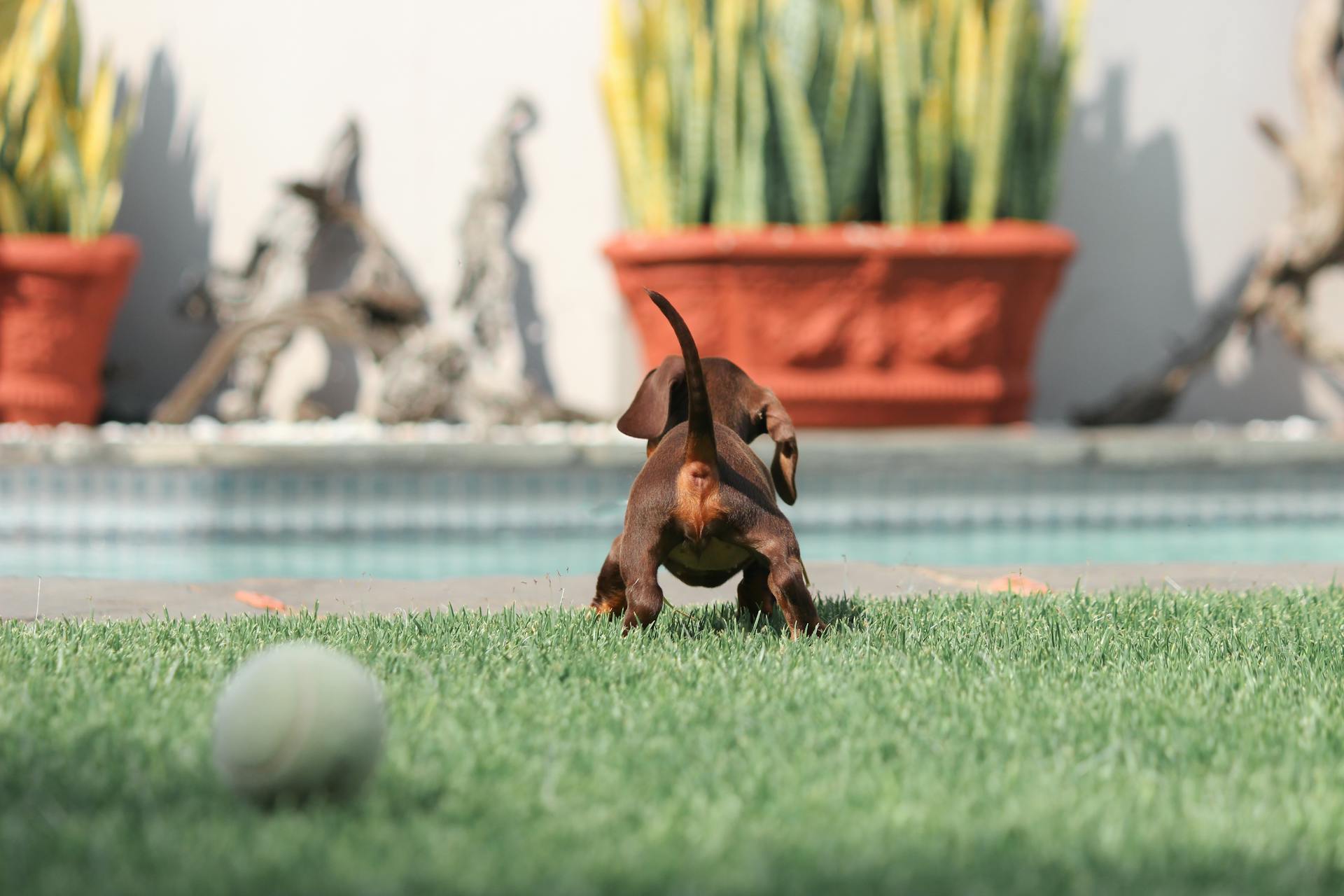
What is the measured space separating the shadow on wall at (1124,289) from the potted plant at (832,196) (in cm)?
152

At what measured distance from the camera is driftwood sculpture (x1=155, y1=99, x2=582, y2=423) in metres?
7.35

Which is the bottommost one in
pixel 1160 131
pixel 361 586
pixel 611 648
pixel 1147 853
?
pixel 361 586

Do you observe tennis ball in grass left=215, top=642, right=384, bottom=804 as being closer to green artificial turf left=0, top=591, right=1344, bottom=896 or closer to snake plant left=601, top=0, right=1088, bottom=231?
green artificial turf left=0, top=591, right=1344, bottom=896

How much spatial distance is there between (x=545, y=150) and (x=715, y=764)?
20.6 ft

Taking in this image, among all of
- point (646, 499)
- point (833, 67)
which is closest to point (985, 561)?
point (833, 67)

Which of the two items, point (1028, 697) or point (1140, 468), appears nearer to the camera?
point (1028, 697)

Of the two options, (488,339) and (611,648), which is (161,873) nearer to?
(611,648)

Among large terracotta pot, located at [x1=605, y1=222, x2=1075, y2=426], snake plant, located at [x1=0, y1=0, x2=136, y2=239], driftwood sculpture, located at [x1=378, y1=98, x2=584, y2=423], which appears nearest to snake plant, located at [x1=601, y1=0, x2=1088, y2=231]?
large terracotta pot, located at [x1=605, y1=222, x2=1075, y2=426]

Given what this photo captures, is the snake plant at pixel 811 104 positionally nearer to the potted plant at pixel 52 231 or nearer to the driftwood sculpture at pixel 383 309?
the driftwood sculpture at pixel 383 309

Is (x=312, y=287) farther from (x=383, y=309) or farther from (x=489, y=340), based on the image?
(x=489, y=340)

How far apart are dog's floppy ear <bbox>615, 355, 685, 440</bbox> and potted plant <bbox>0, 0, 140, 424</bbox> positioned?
190 inches

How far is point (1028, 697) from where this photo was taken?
7.77 feet

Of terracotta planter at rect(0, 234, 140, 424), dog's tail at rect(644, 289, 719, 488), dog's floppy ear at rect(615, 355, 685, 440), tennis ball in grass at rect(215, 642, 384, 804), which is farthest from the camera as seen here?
terracotta planter at rect(0, 234, 140, 424)

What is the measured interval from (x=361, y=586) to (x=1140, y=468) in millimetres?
3350
